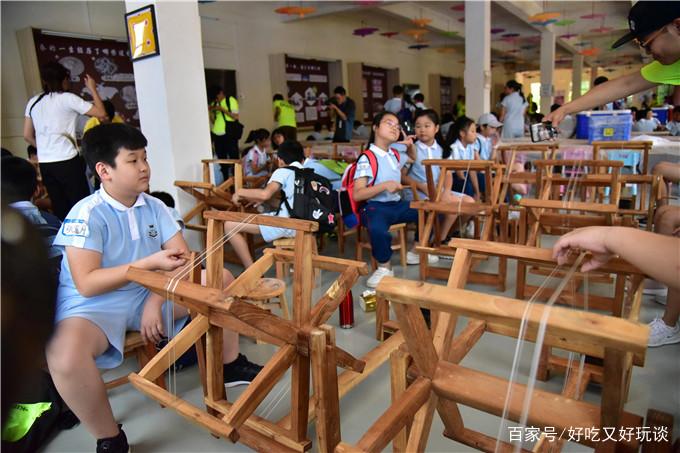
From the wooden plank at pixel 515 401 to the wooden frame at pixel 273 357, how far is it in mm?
393

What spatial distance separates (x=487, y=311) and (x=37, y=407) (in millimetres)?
1623

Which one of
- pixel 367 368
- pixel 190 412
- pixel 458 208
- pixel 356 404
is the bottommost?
pixel 356 404

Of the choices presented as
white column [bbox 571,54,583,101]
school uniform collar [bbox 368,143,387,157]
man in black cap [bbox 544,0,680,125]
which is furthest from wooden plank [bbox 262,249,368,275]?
white column [bbox 571,54,583,101]

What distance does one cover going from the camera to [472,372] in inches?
41.1

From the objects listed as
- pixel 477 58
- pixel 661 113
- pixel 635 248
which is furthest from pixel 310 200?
pixel 661 113

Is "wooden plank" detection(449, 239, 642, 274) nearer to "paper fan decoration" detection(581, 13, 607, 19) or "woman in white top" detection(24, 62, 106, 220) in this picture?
"woman in white top" detection(24, 62, 106, 220)

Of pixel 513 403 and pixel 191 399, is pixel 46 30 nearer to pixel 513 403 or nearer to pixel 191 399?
pixel 191 399

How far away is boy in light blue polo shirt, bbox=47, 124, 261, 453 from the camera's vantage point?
1.45 m

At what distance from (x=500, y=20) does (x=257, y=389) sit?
36.0 ft

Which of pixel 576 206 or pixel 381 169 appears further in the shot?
pixel 381 169

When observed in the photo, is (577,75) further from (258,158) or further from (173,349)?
(173,349)

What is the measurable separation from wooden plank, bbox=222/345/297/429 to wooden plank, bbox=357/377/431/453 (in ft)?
1.38

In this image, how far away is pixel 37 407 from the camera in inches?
64.0

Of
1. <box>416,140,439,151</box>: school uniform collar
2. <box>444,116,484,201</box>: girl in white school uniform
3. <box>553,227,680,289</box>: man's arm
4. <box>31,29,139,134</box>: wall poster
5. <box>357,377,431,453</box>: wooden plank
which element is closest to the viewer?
<box>553,227,680,289</box>: man's arm
